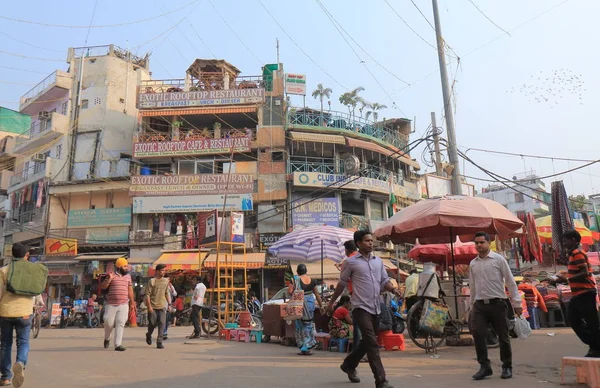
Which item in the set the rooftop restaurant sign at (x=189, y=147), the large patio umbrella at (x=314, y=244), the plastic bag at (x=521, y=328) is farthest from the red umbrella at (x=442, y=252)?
the rooftop restaurant sign at (x=189, y=147)

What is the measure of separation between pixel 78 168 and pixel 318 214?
1581cm

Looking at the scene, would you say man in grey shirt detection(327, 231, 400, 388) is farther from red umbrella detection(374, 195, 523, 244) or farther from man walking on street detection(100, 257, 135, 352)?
man walking on street detection(100, 257, 135, 352)

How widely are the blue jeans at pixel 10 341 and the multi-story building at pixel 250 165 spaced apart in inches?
735

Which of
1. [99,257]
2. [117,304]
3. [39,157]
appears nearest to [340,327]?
[117,304]

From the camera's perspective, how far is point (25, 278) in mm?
5195

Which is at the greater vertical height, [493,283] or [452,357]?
[493,283]

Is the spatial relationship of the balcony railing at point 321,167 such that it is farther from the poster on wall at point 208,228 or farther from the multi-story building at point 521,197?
the multi-story building at point 521,197

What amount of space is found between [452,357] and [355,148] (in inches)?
864

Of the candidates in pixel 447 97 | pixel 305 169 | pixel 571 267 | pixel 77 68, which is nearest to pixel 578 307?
pixel 571 267

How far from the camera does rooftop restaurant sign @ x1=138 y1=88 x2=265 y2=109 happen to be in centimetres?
2805

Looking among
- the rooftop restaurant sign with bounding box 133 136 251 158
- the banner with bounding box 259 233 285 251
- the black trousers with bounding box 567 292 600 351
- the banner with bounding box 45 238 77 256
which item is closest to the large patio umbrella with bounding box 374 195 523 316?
the black trousers with bounding box 567 292 600 351

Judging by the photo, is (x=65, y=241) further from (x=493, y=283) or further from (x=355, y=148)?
(x=493, y=283)

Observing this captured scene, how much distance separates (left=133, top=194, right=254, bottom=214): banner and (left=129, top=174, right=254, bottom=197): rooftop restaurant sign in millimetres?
285

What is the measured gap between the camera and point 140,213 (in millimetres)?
26438
